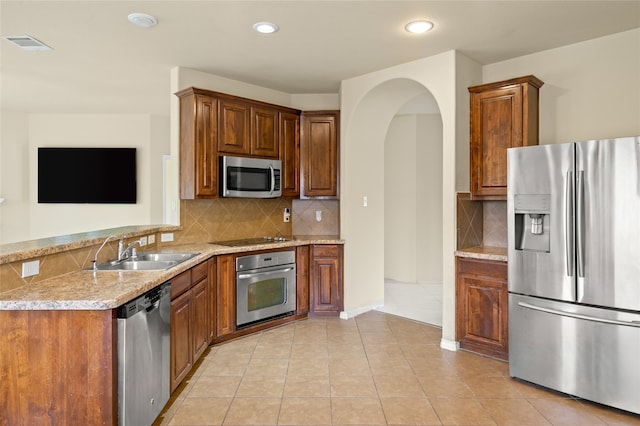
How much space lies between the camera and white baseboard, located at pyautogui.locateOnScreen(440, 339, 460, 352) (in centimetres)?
359

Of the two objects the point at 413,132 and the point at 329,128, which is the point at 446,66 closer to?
the point at 329,128

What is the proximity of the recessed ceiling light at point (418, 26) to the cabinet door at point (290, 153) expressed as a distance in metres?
1.86

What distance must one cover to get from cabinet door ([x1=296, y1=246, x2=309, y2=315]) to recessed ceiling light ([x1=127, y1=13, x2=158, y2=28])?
2.43 m

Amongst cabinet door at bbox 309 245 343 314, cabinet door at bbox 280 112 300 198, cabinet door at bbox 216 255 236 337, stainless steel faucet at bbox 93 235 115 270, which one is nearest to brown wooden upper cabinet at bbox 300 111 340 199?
cabinet door at bbox 280 112 300 198

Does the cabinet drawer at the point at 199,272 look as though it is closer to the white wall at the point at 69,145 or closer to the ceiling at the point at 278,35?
the ceiling at the point at 278,35

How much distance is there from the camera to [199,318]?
329 centimetres

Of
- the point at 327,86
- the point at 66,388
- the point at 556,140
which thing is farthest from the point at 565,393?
the point at 327,86

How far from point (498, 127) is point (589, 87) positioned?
78 cm

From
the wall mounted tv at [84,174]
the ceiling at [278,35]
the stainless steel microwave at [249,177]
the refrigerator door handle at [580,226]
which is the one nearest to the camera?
the refrigerator door handle at [580,226]

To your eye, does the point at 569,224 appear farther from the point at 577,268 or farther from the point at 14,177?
the point at 14,177

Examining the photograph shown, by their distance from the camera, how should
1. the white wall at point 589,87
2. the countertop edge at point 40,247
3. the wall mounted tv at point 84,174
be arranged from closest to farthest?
1. the countertop edge at point 40,247
2. the white wall at point 589,87
3. the wall mounted tv at point 84,174

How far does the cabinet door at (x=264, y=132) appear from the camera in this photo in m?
4.36

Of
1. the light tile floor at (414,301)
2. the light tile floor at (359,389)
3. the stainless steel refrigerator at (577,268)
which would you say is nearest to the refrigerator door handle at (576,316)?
the stainless steel refrigerator at (577,268)

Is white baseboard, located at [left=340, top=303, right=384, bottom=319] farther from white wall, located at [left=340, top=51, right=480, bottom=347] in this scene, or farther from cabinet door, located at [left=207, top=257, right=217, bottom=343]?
cabinet door, located at [left=207, top=257, right=217, bottom=343]
